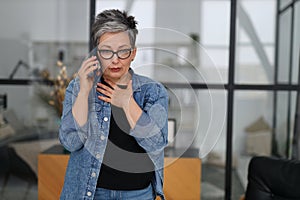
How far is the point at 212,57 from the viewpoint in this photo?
123 inches

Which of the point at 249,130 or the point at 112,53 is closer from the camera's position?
the point at 112,53

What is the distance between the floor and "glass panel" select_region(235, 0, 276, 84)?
712 mm

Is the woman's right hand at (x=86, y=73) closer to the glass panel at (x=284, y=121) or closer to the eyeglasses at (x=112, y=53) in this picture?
the eyeglasses at (x=112, y=53)

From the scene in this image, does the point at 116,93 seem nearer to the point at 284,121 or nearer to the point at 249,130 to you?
the point at 249,130

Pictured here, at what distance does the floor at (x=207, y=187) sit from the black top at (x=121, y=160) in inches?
73.1

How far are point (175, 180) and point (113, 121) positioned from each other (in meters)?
1.31

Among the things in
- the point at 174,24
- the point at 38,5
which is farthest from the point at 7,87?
the point at 174,24

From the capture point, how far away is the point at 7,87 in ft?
10.5

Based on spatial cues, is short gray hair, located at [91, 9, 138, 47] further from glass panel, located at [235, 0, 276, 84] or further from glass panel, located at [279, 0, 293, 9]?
glass panel, located at [279, 0, 293, 9]

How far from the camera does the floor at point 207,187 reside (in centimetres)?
318

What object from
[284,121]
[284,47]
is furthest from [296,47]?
[284,121]

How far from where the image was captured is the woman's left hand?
132cm

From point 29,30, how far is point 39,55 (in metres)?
0.20

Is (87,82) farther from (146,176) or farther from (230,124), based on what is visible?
(230,124)
